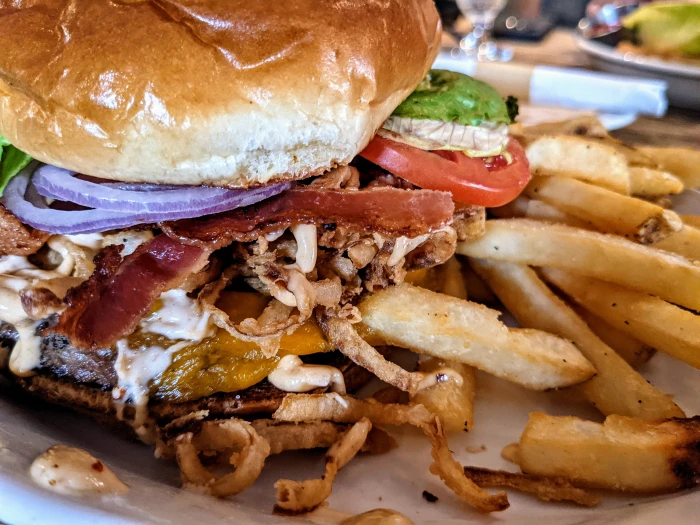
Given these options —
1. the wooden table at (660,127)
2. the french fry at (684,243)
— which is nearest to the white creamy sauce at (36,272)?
the french fry at (684,243)

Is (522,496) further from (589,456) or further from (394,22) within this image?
(394,22)

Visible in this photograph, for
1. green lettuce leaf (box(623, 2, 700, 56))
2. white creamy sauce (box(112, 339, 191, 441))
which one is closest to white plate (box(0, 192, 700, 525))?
white creamy sauce (box(112, 339, 191, 441))

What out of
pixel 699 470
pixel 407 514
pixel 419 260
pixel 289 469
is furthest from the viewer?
pixel 419 260

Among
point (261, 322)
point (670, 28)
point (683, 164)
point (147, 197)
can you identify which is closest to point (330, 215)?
point (261, 322)

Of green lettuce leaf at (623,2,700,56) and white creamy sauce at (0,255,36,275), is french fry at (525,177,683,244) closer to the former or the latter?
white creamy sauce at (0,255,36,275)

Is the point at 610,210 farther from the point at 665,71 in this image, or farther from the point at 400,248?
the point at 665,71

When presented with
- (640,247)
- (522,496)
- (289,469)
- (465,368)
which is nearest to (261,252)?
(289,469)
